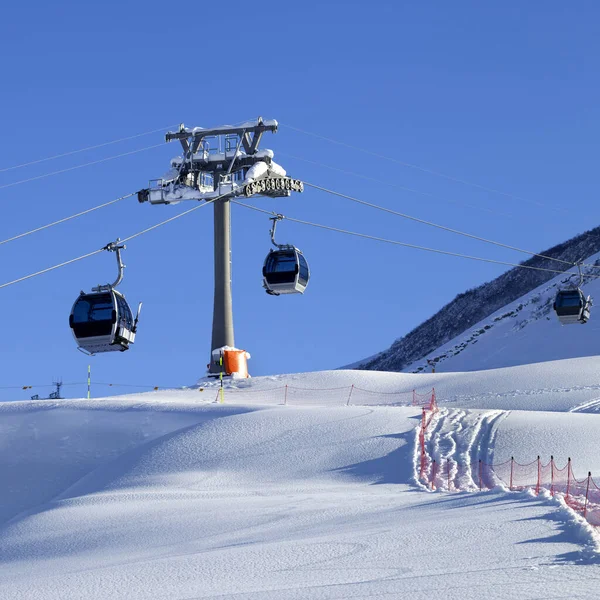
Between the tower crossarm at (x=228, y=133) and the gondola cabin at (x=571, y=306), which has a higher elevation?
the tower crossarm at (x=228, y=133)

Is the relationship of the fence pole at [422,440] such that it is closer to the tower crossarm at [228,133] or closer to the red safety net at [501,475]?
the red safety net at [501,475]

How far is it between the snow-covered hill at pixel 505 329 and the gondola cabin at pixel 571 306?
31.1 meters

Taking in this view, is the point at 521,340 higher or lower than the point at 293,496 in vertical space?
higher

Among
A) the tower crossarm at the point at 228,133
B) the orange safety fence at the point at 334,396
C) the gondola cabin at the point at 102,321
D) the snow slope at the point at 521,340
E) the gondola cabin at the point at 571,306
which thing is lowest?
the orange safety fence at the point at 334,396

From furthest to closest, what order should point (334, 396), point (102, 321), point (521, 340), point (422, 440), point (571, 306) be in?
1. point (521, 340)
2. point (334, 396)
3. point (571, 306)
4. point (422, 440)
5. point (102, 321)

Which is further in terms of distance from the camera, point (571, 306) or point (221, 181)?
point (221, 181)

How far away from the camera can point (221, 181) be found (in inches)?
2133

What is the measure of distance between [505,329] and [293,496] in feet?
179

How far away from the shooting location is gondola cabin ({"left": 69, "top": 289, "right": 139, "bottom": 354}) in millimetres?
26922

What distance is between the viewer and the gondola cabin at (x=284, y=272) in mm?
32031

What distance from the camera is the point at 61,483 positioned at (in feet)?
117

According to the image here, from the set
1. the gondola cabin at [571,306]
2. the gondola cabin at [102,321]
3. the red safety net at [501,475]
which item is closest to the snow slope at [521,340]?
the gondola cabin at [571,306]

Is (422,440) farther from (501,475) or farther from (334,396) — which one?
(334,396)

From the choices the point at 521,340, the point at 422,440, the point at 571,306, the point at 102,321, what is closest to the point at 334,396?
the point at 571,306
